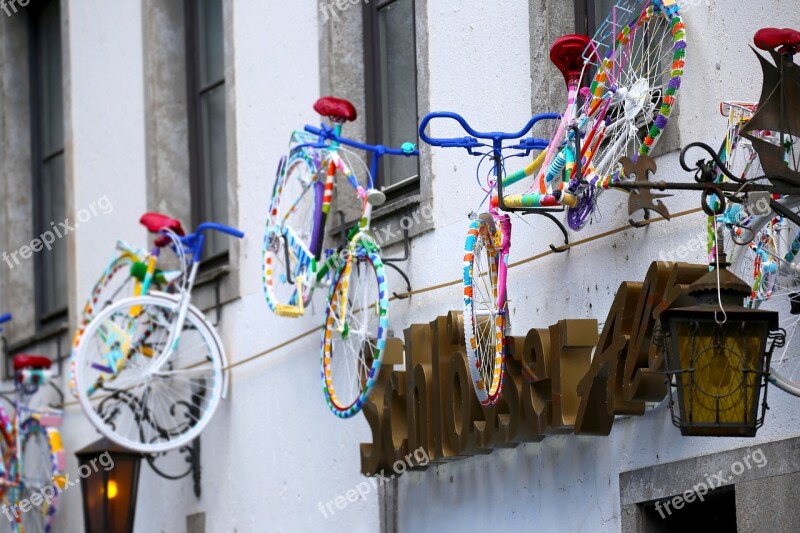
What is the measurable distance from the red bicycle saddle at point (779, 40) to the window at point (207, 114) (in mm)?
5907

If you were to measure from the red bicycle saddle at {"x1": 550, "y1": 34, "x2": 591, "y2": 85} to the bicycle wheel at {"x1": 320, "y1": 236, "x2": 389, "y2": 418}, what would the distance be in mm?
1513

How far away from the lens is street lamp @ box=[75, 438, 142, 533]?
35.2ft

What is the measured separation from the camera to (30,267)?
47.3 feet

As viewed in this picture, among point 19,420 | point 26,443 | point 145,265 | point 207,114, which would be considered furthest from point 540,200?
point 26,443

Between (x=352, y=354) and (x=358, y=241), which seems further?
(x=352, y=354)

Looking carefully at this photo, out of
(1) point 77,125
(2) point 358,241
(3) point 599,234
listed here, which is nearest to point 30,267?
(1) point 77,125

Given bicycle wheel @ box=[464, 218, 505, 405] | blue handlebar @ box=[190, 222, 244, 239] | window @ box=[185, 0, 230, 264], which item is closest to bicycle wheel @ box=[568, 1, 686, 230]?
bicycle wheel @ box=[464, 218, 505, 405]

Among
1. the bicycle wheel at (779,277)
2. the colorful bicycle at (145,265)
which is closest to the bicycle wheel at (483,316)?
the bicycle wheel at (779,277)

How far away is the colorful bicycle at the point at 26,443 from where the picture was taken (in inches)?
493

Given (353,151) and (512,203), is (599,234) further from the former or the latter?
(353,151)

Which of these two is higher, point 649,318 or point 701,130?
point 701,130

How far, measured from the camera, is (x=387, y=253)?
9.86 metres

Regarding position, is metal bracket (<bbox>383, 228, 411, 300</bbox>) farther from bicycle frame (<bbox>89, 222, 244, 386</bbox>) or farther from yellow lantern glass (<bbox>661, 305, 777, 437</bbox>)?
yellow lantern glass (<bbox>661, 305, 777, 437</bbox>)

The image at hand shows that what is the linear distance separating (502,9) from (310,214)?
1.64 metres
